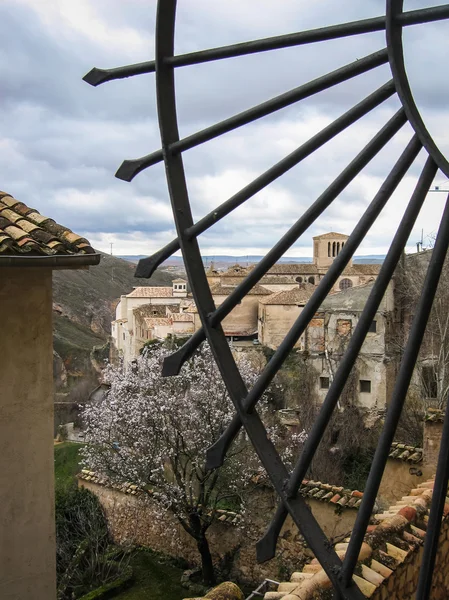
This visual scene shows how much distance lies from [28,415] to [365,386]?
16.5m

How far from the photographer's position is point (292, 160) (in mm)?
1612

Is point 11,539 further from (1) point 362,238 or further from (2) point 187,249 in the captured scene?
(1) point 362,238

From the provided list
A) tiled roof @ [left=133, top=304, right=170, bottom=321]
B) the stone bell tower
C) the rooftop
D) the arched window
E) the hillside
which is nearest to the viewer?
the rooftop

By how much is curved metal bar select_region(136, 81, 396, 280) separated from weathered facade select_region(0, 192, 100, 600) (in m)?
2.59

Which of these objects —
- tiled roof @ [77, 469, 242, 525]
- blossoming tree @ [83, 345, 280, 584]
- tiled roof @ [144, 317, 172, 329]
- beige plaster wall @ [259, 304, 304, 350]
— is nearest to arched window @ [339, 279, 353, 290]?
beige plaster wall @ [259, 304, 304, 350]

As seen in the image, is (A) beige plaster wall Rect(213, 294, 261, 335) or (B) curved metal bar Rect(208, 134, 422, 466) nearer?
(B) curved metal bar Rect(208, 134, 422, 466)

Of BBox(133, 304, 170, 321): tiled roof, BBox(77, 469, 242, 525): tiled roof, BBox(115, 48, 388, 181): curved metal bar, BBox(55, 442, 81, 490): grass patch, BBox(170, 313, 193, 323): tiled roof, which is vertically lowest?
BBox(55, 442, 81, 490): grass patch

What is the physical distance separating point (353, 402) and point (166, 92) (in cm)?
1857

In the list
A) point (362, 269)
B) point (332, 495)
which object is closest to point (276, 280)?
point (362, 269)

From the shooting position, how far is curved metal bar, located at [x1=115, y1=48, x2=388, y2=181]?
1.49 m

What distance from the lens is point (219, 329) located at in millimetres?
1698

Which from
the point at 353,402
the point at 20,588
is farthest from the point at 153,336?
the point at 20,588

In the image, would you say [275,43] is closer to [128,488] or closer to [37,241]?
[37,241]

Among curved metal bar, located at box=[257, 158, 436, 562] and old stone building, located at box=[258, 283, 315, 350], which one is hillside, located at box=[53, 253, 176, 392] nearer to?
old stone building, located at box=[258, 283, 315, 350]
